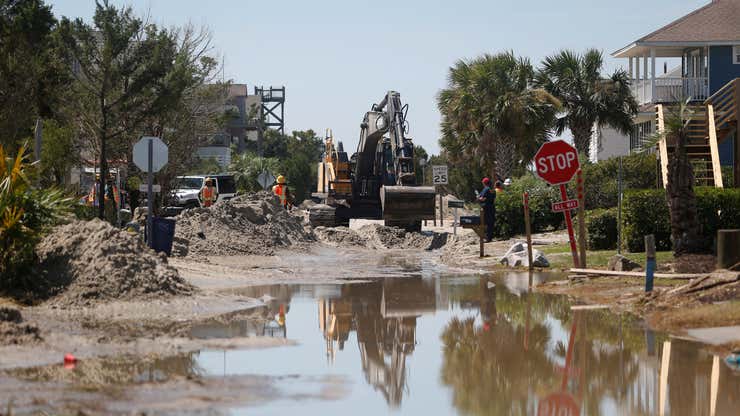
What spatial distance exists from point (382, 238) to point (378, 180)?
24.1 ft

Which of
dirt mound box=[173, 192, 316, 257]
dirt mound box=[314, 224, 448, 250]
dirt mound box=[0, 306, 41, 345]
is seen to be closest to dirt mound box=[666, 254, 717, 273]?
dirt mound box=[173, 192, 316, 257]

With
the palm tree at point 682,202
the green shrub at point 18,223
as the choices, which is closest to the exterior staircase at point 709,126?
the palm tree at point 682,202

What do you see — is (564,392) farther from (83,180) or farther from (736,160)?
(83,180)

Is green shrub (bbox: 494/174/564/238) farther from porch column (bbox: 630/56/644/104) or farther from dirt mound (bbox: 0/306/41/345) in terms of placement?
dirt mound (bbox: 0/306/41/345)

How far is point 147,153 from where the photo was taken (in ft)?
71.4

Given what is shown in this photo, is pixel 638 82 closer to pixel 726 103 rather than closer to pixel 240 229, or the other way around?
pixel 726 103

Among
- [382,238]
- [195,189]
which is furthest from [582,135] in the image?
[382,238]

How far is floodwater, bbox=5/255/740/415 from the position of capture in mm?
9391

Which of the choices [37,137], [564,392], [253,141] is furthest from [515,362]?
[253,141]

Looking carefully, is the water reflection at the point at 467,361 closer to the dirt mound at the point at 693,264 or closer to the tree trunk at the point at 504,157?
the dirt mound at the point at 693,264

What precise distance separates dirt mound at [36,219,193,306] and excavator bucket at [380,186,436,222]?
2214 cm

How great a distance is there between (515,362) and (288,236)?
2240 centimetres

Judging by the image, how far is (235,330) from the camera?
1359 centimetres

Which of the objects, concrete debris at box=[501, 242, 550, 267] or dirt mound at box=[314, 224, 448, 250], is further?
dirt mound at box=[314, 224, 448, 250]
